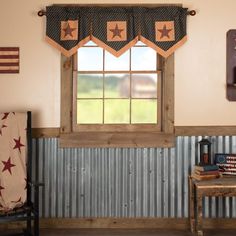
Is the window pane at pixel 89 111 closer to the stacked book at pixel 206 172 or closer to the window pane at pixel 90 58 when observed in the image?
the window pane at pixel 90 58

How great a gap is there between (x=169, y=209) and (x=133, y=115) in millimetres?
1029

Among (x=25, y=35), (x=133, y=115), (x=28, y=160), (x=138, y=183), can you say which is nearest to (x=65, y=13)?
(x=25, y=35)

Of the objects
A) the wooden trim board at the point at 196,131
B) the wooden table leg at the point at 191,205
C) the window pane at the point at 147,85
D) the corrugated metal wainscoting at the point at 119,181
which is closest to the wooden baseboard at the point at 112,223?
the corrugated metal wainscoting at the point at 119,181

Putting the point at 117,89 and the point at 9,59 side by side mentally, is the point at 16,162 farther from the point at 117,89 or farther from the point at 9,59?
the point at 117,89

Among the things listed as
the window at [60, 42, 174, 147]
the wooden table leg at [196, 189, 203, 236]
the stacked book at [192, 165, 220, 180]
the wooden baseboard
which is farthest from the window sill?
the wooden baseboard

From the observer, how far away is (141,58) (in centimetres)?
396

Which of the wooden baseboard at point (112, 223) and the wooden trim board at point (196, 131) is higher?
the wooden trim board at point (196, 131)

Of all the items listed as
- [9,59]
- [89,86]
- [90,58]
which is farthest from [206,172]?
[9,59]

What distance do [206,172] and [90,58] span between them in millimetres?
1634

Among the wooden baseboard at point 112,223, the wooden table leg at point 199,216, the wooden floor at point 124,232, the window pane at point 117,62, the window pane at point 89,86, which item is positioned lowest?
the wooden floor at point 124,232

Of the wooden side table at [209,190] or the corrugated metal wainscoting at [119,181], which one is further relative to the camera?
the corrugated metal wainscoting at [119,181]

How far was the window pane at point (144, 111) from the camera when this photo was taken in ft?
13.1

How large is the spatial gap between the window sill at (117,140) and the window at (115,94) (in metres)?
0.02

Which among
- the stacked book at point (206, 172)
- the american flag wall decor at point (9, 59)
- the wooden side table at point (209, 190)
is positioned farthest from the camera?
the american flag wall decor at point (9, 59)
